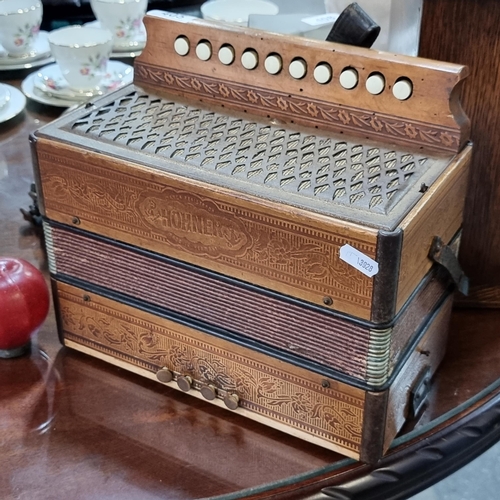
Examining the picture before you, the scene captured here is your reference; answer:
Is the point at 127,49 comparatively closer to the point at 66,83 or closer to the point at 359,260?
the point at 66,83

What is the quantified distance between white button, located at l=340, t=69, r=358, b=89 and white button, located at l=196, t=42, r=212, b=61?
159mm

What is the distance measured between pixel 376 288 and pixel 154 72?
40 cm

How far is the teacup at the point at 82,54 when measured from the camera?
1.44m

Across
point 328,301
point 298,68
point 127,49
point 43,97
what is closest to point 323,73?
point 298,68

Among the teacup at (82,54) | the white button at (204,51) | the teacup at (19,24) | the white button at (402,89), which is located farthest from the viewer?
the teacup at (19,24)

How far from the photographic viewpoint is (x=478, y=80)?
2.93 ft

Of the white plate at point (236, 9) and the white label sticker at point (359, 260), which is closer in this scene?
the white label sticker at point (359, 260)

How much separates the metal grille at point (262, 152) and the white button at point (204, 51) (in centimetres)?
6

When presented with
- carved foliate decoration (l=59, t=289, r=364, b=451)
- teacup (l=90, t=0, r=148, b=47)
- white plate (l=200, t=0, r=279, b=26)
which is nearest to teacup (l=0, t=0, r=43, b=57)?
teacup (l=90, t=0, r=148, b=47)

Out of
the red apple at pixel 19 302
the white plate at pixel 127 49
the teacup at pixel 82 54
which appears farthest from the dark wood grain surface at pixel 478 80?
the white plate at pixel 127 49

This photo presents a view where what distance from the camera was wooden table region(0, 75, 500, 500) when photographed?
2.63 feet

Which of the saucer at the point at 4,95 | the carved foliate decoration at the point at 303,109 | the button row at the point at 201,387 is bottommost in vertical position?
the button row at the point at 201,387

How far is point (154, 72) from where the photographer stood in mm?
935

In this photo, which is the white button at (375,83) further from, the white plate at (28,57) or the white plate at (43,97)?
the white plate at (28,57)
